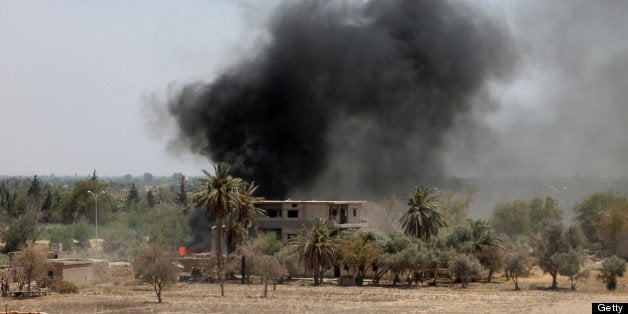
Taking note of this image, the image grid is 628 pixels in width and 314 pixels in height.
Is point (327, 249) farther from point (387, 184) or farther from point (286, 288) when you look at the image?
point (387, 184)

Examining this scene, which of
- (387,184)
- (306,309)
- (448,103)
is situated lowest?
(306,309)

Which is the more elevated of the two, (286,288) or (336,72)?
(336,72)

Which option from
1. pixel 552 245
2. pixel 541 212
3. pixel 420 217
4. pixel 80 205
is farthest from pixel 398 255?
pixel 80 205

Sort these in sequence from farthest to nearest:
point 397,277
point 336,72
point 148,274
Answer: point 336,72, point 397,277, point 148,274

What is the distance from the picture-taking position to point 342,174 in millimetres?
115562

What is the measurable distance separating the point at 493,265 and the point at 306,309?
25085 millimetres

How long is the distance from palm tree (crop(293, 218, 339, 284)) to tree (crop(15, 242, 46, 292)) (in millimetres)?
18084

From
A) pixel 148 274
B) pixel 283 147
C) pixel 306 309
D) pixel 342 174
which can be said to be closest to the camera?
pixel 306 309

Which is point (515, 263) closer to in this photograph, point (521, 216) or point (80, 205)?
point (521, 216)

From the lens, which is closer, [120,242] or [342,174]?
[120,242]

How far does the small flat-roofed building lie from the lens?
74.5 meters

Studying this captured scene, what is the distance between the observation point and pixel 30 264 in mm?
53438

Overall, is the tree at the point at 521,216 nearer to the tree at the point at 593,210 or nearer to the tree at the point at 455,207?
the tree at the point at 593,210

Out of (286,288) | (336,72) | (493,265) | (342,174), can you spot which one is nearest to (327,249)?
(286,288)
